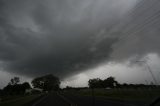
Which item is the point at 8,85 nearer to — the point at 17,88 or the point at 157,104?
the point at 17,88

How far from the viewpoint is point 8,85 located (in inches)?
6457

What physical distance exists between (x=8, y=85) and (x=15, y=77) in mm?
10086

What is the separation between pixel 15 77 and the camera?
163 meters

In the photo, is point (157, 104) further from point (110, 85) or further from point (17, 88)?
point (110, 85)

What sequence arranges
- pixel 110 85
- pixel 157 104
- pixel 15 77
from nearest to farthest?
pixel 157 104 → pixel 15 77 → pixel 110 85

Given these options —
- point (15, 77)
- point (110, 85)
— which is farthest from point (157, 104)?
point (110, 85)

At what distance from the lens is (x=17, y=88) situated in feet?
538

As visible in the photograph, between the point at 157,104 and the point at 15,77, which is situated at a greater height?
the point at 15,77

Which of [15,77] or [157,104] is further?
[15,77]

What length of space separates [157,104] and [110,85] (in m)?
200

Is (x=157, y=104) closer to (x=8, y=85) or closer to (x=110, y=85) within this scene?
(x=8, y=85)

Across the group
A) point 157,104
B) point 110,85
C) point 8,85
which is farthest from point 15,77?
point 157,104

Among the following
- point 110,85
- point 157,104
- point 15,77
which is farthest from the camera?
point 110,85

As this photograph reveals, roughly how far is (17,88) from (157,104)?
173032mm
